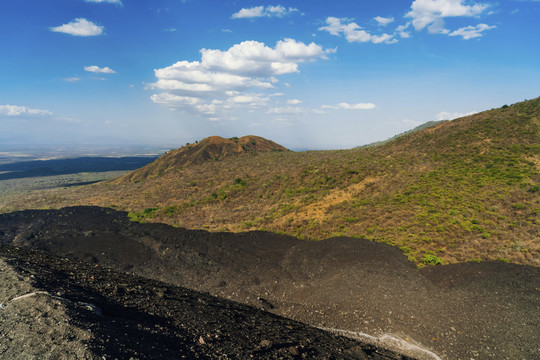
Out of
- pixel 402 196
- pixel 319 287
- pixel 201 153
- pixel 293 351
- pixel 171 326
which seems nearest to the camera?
pixel 293 351

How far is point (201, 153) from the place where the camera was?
62406 millimetres

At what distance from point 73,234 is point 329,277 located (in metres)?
24.6

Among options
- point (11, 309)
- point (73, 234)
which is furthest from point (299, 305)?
point (73, 234)

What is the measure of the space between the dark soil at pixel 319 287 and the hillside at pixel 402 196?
2.40m

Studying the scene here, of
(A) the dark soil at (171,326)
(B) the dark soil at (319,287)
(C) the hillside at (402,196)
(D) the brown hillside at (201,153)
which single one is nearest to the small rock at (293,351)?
(A) the dark soil at (171,326)

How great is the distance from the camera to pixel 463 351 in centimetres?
981

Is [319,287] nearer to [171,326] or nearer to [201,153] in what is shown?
[171,326]

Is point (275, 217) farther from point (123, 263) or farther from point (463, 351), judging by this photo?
point (463, 351)

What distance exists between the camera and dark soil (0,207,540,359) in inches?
387

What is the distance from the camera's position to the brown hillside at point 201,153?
195 ft

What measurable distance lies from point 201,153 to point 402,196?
49.8 meters

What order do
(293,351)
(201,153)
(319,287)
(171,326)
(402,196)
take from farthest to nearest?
(201,153)
(402,196)
(319,287)
(171,326)
(293,351)

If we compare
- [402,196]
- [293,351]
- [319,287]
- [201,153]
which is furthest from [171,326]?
[201,153]

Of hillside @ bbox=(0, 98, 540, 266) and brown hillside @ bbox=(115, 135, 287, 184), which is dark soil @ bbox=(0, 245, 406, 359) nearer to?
hillside @ bbox=(0, 98, 540, 266)
